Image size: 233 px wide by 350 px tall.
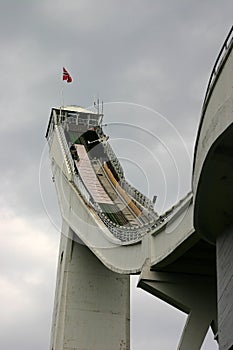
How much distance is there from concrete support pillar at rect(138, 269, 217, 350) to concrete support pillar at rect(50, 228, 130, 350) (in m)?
8.19

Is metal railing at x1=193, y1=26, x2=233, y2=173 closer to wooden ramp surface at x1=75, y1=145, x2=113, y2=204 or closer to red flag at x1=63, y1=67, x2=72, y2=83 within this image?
wooden ramp surface at x1=75, y1=145, x2=113, y2=204

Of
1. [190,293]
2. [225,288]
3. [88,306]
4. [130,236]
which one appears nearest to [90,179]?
[88,306]

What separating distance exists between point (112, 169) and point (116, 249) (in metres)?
12.3

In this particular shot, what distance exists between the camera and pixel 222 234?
1126 cm

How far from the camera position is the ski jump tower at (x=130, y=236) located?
942 cm

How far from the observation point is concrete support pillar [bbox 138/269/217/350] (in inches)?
626

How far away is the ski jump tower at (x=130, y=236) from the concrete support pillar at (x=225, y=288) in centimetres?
2

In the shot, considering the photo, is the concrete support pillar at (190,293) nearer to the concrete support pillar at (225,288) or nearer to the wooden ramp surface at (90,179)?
the concrete support pillar at (225,288)

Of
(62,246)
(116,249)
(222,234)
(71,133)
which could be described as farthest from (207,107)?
(71,133)

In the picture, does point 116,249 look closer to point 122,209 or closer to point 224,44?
point 122,209

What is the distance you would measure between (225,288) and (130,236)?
323 inches

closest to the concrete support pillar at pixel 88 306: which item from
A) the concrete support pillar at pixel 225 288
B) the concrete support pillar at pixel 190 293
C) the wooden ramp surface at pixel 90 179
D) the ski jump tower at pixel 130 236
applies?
the ski jump tower at pixel 130 236

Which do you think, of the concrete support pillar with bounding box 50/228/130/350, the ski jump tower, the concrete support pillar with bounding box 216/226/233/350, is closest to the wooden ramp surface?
the ski jump tower

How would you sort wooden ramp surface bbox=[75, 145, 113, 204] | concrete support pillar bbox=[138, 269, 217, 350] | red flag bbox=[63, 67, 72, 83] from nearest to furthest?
concrete support pillar bbox=[138, 269, 217, 350] < wooden ramp surface bbox=[75, 145, 113, 204] < red flag bbox=[63, 67, 72, 83]
